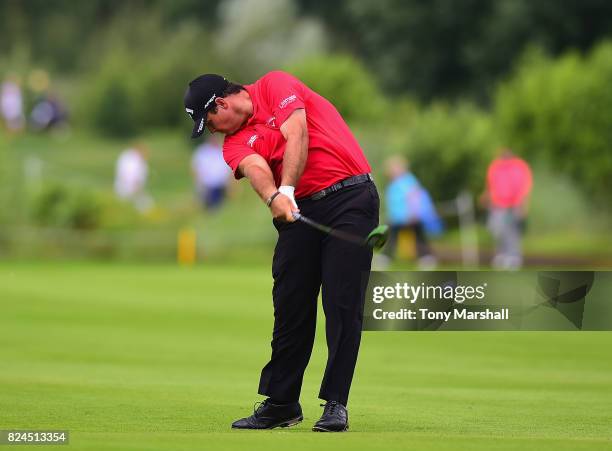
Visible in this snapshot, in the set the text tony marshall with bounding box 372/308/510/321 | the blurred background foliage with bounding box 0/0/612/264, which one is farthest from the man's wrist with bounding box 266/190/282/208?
the blurred background foliage with bounding box 0/0/612/264

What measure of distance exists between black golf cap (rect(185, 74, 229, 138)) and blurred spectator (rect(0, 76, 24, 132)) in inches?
1589

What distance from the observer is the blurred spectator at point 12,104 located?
47938mm

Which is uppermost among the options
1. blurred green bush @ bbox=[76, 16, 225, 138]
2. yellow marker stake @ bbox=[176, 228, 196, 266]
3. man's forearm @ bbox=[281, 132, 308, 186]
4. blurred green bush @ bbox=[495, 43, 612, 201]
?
blurred green bush @ bbox=[76, 16, 225, 138]

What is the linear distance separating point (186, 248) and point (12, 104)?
2047 centimetres

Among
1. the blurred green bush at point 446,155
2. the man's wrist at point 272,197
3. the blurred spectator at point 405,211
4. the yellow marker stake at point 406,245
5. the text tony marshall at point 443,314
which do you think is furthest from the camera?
the blurred green bush at point 446,155

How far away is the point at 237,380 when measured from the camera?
11.4 metres

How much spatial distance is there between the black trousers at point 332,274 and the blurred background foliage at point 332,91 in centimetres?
2127

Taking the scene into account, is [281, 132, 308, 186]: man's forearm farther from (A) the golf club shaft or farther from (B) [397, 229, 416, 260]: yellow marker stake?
(B) [397, 229, 416, 260]: yellow marker stake

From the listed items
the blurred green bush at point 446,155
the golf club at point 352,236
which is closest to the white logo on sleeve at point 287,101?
the golf club at point 352,236

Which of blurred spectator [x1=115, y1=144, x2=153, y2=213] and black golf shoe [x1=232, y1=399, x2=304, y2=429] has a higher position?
blurred spectator [x1=115, y1=144, x2=153, y2=213]

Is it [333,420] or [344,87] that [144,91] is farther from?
[333,420]

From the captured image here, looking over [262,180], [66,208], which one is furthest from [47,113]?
[262,180]

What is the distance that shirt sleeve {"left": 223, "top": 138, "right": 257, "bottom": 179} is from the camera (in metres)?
8.24

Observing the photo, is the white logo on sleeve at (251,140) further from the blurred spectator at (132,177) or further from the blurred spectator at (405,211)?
the blurred spectator at (132,177)
